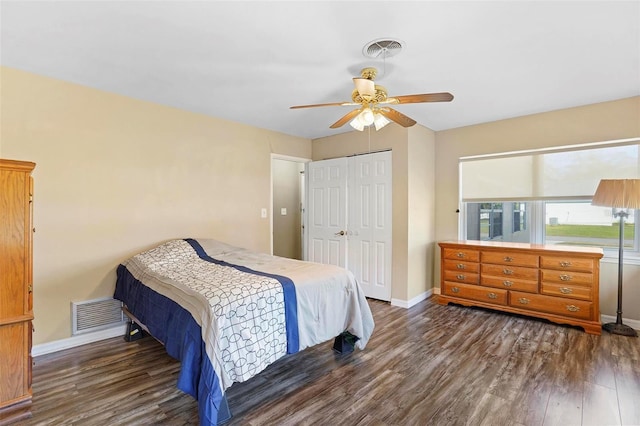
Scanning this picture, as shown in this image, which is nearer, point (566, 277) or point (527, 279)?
point (566, 277)

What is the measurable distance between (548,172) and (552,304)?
1541mm

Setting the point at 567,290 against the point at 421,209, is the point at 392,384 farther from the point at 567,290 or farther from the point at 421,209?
the point at 421,209

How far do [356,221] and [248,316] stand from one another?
2735mm

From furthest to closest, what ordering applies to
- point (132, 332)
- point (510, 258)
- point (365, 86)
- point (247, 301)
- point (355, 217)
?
point (355, 217) < point (510, 258) < point (132, 332) < point (365, 86) < point (247, 301)

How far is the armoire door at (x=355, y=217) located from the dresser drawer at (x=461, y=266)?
2.47 feet

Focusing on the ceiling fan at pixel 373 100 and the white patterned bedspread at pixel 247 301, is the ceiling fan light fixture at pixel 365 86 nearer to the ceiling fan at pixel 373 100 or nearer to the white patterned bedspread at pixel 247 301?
the ceiling fan at pixel 373 100

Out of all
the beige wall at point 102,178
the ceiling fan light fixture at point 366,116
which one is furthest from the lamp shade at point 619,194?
the beige wall at point 102,178

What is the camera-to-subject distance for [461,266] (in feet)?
12.9

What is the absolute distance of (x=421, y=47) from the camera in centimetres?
222

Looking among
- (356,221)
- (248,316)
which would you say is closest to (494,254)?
(356,221)

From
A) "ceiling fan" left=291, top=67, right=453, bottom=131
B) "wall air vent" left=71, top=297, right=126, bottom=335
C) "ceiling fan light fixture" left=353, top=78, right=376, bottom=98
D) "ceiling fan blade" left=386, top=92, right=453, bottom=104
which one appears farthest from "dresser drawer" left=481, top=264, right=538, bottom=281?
"wall air vent" left=71, top=297, right=126, bottom=335

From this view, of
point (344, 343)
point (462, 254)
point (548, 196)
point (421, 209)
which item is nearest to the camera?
point (344, 343)

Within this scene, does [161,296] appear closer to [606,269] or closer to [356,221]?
[356,221]

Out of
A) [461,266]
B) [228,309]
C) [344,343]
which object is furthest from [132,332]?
[461,266]
